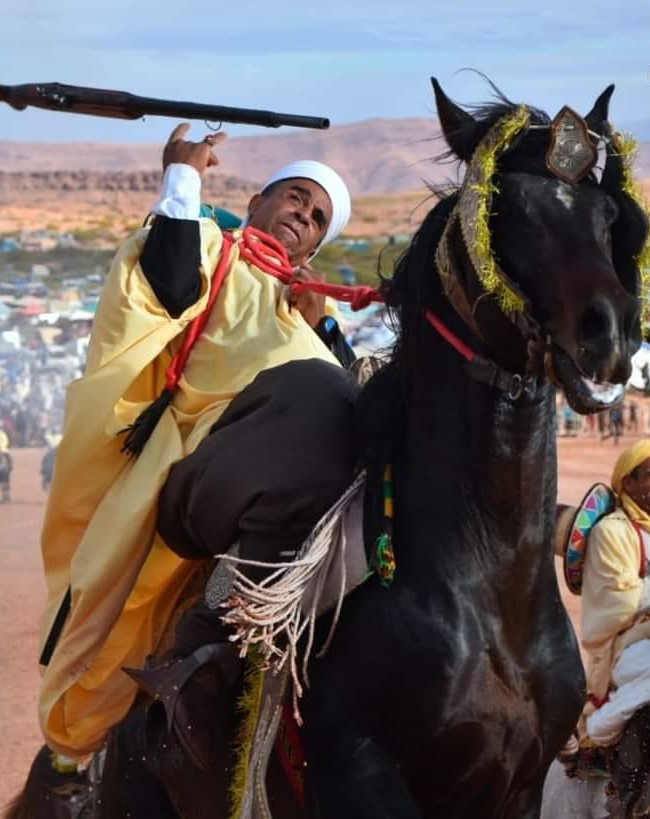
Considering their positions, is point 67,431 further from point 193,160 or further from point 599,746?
point 599,746

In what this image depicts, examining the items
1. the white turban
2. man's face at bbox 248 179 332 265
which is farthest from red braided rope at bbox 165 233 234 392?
the white turban

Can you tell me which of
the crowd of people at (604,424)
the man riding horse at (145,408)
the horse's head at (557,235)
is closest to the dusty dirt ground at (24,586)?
the crowd of people at (604,424)

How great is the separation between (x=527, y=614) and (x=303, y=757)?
69 centimetres

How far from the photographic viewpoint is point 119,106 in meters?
5.79

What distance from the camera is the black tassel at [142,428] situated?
18.6 feet

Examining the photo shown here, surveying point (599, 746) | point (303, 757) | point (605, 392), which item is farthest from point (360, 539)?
point (599, 746)

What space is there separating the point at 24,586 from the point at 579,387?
1444 cm

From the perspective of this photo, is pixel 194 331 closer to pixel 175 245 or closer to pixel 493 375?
pixel 175 245

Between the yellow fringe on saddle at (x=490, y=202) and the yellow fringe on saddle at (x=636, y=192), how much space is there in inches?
9.6

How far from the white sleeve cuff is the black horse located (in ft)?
2.72

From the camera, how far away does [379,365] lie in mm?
5484

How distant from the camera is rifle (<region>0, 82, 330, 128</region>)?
5.71 m

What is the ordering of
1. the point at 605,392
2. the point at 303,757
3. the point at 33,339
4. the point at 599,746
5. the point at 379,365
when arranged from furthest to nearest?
the point at 33,339 < the point at 599,746 < the point at 379,365 < the point at 303,757 < the point at 605,392

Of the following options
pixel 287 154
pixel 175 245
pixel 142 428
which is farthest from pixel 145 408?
pixel 287 154
